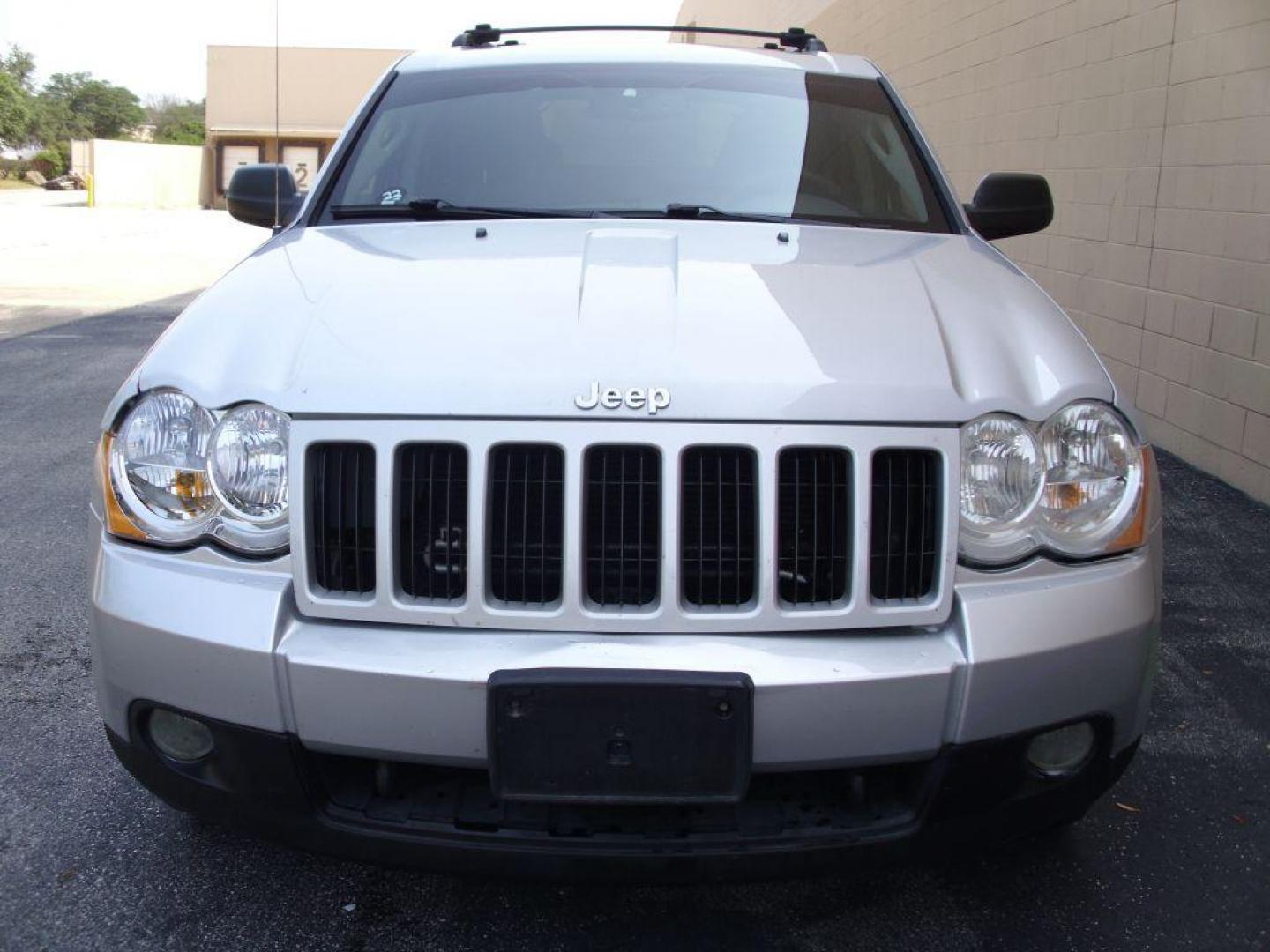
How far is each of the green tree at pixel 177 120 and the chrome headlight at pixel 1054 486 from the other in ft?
212

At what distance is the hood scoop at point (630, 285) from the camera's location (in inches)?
92.5

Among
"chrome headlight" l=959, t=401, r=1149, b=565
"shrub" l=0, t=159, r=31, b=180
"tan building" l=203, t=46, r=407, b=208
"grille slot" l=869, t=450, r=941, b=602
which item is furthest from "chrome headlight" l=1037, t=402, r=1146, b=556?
"shrub" l=0, t=159, r=31, b=180

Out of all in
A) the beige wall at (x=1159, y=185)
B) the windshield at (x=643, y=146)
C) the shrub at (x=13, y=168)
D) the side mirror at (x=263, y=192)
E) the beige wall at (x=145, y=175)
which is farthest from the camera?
the shrub at (x=13, y=168)

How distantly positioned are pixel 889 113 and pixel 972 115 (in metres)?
6.57

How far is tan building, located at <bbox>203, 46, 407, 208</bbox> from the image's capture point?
4522 cm

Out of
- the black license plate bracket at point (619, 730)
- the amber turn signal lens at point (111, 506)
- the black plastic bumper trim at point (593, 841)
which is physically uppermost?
the amber turn signal lens at point (111, 506)

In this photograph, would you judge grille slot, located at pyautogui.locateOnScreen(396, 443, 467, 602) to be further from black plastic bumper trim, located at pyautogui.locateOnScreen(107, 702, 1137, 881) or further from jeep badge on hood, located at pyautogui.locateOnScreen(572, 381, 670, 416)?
black plastic bumper trim, located at pyautogui.locateOnScreen(107, 702, 1137, 881)

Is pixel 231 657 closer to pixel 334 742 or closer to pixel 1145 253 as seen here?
pixel 334 742

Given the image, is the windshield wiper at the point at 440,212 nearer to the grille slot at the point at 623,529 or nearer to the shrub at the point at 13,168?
the grille slot at the point at 623,529

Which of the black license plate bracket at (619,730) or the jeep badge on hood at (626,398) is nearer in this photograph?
the black license plate bracket at (619,730)

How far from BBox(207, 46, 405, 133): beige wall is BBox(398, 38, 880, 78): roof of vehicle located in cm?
4362

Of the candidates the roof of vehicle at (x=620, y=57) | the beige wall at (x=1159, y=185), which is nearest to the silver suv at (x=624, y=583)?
the roof of vehicle at (x=620, y=57)

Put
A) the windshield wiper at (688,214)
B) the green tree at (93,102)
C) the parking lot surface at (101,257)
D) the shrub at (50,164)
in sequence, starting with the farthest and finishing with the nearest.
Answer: the green tree at (93,102)
the shrub at (50,164)
the parking lot surface at (101,257)
the windshield wiper at (688,214)

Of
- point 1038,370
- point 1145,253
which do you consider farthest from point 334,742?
point 1145,253
